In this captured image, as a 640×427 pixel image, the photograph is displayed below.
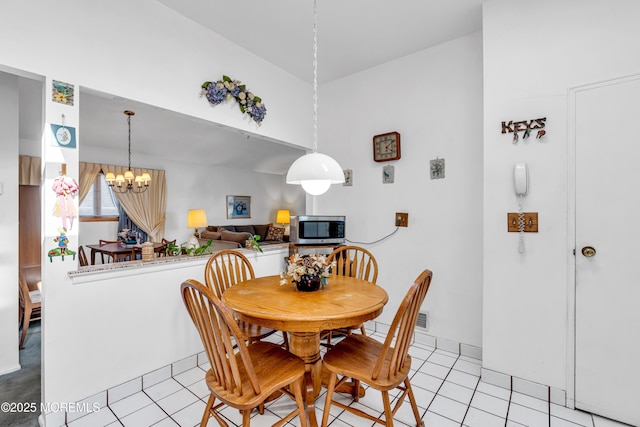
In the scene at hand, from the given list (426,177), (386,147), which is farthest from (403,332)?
(386,147)

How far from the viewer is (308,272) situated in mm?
1819

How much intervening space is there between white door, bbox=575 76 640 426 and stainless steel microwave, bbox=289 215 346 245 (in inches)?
70.1

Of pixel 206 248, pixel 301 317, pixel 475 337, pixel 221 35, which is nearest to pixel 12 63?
pixel 221 35

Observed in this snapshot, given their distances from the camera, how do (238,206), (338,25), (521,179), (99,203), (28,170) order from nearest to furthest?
1. (521,179)
2. (338,25)
3. (28,170)
4. (99,203)
5. (238,206)

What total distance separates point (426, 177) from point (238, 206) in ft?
17.7

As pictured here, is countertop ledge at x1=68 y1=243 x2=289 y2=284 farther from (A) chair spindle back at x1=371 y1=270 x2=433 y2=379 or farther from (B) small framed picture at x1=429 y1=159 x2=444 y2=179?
(B) small framed picture at x1=429 y1=159 x2=444 y2=179

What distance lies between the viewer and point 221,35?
2520mm

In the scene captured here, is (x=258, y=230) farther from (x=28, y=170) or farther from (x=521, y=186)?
(x=521, y=186)

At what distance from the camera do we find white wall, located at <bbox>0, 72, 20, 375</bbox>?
2.21 metres

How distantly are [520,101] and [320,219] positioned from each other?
181 centimetres

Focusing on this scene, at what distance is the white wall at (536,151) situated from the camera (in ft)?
5.95

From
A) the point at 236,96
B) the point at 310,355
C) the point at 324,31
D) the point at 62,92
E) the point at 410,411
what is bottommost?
the point at 410,411

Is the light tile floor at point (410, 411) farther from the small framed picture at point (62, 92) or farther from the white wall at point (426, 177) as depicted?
the small framed picture at point (62, 92)

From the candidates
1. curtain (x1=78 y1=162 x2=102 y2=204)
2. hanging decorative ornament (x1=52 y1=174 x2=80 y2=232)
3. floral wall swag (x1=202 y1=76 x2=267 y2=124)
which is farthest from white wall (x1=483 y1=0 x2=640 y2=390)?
curtain (x1=78 y1=162 x2=102 y2=204)
